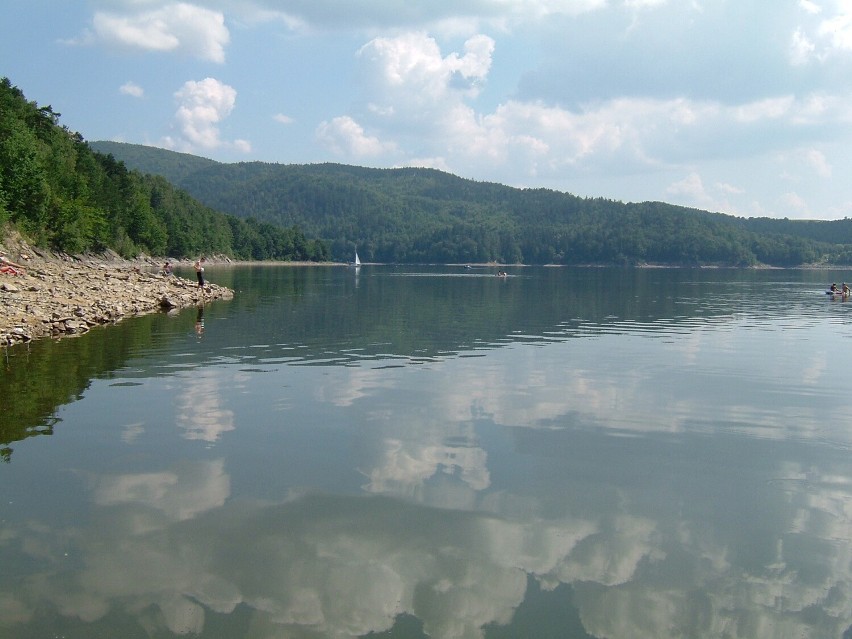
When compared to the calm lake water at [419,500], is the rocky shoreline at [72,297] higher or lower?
higher

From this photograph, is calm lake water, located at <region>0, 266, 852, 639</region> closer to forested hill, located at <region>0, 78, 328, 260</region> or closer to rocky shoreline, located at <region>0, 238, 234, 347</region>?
rocky shoreline, located at <region>0, 238, 234, 347</region>

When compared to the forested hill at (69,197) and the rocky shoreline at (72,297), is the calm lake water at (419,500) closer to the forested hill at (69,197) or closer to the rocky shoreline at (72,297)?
the rocky shoreline at (72,297)

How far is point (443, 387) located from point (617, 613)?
1407 cm

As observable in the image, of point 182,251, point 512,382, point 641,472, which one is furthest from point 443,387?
point 182,251

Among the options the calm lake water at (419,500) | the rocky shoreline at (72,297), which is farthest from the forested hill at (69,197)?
the calm lake water at (419,500)

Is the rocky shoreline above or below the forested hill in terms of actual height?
below

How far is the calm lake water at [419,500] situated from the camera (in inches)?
344

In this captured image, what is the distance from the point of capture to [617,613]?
8766mm

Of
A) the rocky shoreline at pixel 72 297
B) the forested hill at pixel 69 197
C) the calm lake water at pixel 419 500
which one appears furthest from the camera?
the forested hill at pixel 69 197

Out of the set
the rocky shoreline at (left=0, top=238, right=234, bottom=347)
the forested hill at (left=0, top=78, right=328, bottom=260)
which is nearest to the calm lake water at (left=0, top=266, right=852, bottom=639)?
the rocky shoreline at (left=0, top=238, right=234, bottom=347)

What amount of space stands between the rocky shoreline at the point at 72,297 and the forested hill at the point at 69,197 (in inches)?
266


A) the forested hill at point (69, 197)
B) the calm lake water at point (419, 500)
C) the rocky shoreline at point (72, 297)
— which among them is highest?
the forested hill at point (69, 197)

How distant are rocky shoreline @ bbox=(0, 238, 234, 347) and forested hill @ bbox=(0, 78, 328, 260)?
6.75m

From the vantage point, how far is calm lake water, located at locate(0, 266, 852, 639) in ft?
28.7
